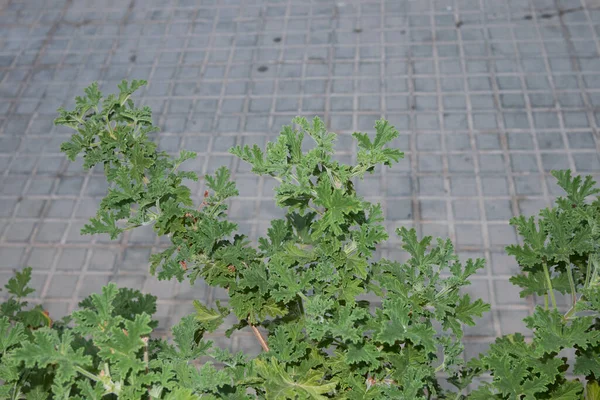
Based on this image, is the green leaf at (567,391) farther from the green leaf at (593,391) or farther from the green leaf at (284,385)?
the green leaf at (284,385)

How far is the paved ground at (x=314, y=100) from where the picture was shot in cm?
400

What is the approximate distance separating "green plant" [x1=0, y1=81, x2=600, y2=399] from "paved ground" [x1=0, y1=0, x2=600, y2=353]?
70.3 inches

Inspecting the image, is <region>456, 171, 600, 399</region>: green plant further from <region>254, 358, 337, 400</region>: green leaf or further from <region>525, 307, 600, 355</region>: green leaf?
<region>254, 358, 337, 400</region>: green leaf

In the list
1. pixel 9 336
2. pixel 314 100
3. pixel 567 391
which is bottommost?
pixel 567 391

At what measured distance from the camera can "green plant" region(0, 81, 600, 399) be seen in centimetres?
150

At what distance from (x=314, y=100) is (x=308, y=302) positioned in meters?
3.27

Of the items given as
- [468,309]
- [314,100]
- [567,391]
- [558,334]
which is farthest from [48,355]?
[314,100]

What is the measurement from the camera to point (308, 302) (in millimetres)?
1582

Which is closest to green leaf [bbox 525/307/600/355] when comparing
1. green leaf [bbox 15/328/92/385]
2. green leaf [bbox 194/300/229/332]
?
green leaf [bbox 194/300/229/332]

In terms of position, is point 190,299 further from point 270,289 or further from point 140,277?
point 270,289

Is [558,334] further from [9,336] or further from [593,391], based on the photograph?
[9,336]

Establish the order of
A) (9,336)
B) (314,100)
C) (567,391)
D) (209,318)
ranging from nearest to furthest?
(9,336)
(567,391)
(209,318)
(314,100)

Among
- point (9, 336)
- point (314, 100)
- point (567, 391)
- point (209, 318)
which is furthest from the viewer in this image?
point (314, 100)

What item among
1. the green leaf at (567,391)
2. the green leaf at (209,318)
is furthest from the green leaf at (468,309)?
the green leaf at (209,318)
